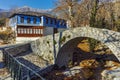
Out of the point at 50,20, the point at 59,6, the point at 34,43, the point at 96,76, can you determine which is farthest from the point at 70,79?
the point at 50,20

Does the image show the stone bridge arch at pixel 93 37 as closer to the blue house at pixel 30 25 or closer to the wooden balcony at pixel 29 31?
the wooden balcony at pixel 29 31

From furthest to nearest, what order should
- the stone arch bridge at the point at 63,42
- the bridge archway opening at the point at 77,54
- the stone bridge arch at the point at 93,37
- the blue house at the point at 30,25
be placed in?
the blue house at the point at 30,25
the bridge archway opening at the point at 77,54
the stone arch bridge at the point at 63,42
the stone bridge arch at the point at 93,37

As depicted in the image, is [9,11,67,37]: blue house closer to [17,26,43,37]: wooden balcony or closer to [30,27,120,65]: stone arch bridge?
[17,26,43,37]: wooden balcony

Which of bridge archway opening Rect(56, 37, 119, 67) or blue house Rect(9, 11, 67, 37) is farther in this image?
blue house Rect(9, 11, 67, 37)

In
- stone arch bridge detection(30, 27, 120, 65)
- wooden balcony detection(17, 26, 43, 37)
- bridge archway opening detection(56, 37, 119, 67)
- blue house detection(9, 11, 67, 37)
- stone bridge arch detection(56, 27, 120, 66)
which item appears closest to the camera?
stone bridge arch detection(56, 27, 120, 66)

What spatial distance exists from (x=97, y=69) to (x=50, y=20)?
22.1 metres

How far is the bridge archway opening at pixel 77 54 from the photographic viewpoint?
1719 centimetres

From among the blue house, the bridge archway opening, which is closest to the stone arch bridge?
the bridge archway opening

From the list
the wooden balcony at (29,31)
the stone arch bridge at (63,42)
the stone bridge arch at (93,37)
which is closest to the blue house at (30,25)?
the wooden balcony at (29,31)

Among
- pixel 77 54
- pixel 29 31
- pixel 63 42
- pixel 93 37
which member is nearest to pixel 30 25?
pixel 29 31

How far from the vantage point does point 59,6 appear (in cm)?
2723

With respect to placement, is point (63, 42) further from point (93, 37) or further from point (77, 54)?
point (77, 54)

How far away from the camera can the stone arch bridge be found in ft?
43.6

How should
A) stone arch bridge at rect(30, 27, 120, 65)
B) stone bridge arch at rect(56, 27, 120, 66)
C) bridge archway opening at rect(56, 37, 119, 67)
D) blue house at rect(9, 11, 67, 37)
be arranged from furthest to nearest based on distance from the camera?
1. blue house at rect(9, 11, 67, 37)
2. bridge archway opening at rect(56, 37, 119, 67)
3. stone arch bridge at rect(30, 27, 120, 65)
4. stone bridge arch at rect(56, 27, 120, 66)
